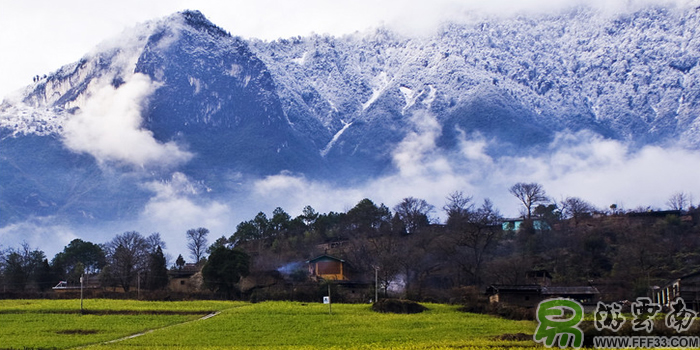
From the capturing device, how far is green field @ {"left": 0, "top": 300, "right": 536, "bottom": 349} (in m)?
49.8

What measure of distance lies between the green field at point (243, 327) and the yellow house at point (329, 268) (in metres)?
21.3

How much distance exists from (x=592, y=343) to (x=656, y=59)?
499ft

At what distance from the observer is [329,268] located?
99062 mm

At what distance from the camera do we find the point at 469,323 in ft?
194

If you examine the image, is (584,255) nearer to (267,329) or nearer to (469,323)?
(469,323)

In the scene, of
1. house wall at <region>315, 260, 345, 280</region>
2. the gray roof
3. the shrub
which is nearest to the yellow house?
house wall at <region>315, 260, 345, 280</region>

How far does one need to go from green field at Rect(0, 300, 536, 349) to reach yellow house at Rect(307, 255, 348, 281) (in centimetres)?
2134

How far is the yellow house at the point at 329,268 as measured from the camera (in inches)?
3868

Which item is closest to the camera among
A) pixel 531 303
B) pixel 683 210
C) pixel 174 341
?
pixel 174 341

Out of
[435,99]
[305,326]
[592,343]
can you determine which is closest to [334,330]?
[305,326]

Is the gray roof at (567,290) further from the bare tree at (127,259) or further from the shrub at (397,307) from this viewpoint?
the bare tree at (127,259)

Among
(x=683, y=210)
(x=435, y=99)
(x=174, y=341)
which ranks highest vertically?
(x=435, y=99)

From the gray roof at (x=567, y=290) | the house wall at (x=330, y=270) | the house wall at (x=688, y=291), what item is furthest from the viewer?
the house wall at (x=330, y=270)

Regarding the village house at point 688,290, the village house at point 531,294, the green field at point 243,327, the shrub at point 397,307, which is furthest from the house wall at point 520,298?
the village house at point 688,290
